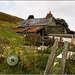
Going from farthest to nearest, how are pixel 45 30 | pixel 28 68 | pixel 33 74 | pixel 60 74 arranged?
pixel 45 30 → pixel 28 68 → pixel 33 74 → pixel 60 74

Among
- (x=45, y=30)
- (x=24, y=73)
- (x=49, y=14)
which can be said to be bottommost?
(x=24, y=73)

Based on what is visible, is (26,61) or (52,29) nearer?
(26,61)

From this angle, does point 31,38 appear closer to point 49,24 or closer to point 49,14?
point 49,24

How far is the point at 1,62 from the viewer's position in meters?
4.86

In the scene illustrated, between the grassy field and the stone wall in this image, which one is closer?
the grassy field

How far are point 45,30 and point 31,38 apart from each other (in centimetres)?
852

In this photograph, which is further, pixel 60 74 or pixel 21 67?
pixel 21 67

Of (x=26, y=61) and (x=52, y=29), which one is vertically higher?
(x=52, y=29)

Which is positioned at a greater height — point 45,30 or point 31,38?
point 45,30

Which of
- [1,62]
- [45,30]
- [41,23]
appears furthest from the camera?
[41,23]

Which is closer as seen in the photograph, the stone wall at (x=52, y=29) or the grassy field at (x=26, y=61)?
the grassy field at (x=26, y=61)

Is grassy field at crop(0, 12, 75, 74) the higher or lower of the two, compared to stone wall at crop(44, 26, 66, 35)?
lower

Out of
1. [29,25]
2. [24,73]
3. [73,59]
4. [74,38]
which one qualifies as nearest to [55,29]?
[29,25]

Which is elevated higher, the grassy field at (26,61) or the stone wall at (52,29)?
the stone wall at (52,29)
